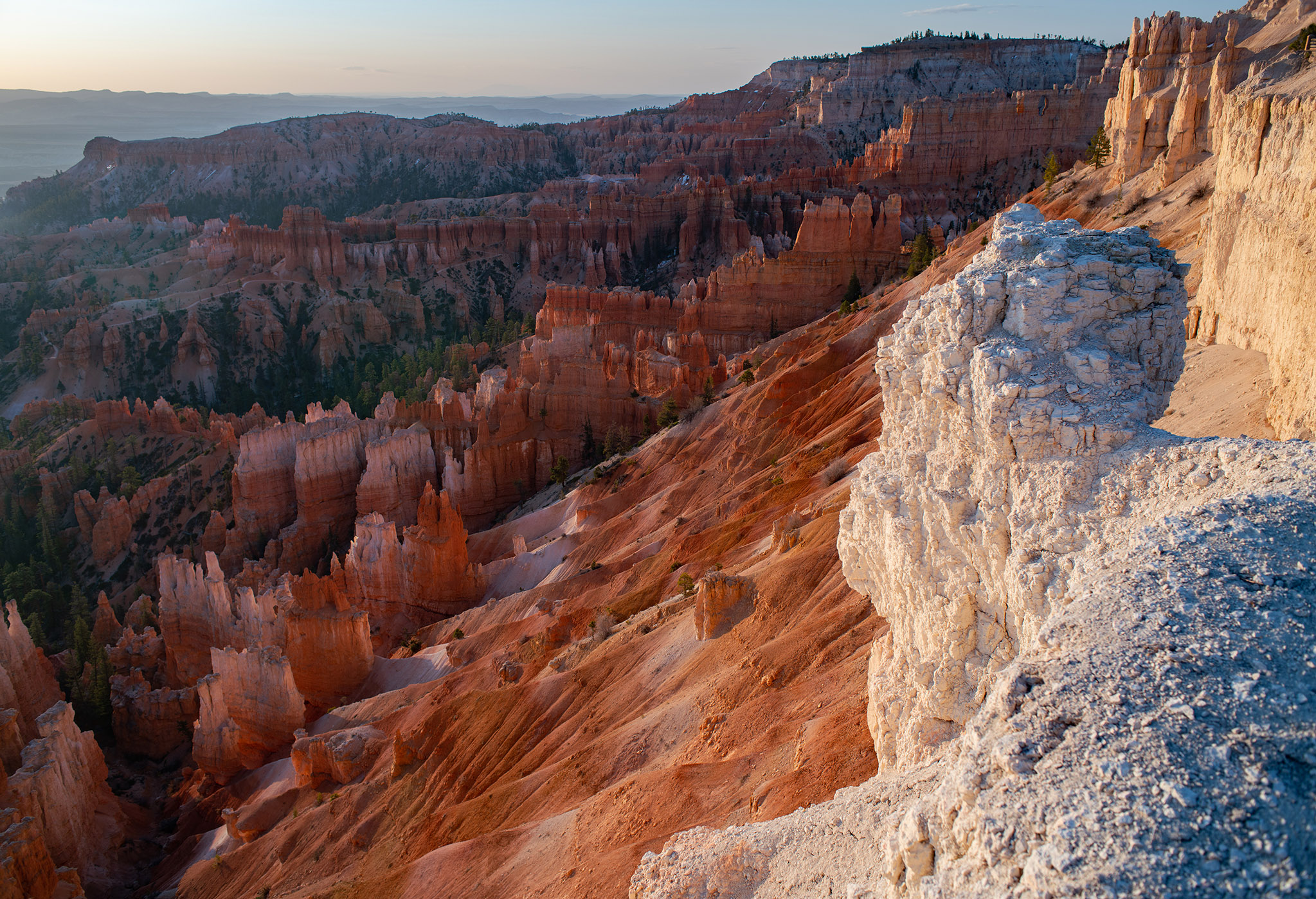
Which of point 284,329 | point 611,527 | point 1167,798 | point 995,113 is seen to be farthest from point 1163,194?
point 284,329

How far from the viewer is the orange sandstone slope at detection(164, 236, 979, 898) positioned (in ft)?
42.0

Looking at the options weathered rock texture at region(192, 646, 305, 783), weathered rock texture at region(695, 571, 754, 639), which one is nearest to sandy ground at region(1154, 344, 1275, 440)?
weathered rock texture at region(695, 571, 754, 639)

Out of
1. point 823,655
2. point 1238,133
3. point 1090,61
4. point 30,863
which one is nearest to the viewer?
point 823,655

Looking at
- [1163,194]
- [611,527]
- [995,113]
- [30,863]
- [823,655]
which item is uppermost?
[995,113]

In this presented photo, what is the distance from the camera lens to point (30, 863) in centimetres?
2014

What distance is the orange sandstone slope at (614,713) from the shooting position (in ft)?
42.0

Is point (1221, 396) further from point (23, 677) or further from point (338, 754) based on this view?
point (23, 677)

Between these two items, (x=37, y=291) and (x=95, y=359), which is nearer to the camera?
(x=95, y=359)

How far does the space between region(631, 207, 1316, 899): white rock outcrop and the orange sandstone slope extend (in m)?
2.72

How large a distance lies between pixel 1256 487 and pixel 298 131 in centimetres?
16926

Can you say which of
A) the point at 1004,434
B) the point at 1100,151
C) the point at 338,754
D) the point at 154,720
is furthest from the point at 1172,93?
the point at 154,720

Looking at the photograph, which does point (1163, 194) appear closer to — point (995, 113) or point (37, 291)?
point (995, 113)

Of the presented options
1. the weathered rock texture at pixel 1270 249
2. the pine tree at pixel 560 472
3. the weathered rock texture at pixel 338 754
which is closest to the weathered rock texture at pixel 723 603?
the weathered rock texture at pixel 1270 249

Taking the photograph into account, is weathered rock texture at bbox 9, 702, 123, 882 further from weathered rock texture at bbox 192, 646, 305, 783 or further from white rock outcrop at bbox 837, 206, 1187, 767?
white rock outcrop at bbox 837, 206, 1187, 767
